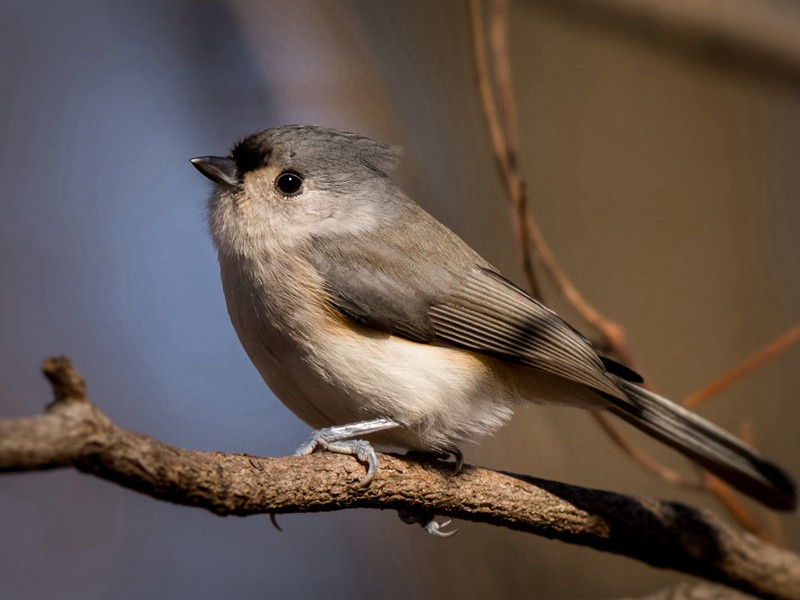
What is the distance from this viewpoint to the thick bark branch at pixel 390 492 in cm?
147

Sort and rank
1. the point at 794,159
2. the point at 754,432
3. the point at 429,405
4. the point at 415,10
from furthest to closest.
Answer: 1. the point at 794,159
2. the point at 415,10
3. the point at 754,432
4. the point at 429,405

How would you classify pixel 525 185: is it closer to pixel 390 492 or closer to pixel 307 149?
pixel 307 149

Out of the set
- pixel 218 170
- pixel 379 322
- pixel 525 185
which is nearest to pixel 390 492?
pixel 379 322

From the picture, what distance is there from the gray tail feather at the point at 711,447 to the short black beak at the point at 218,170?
1.38 metres

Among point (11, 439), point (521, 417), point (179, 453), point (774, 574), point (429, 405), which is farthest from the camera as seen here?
point (521, 417)

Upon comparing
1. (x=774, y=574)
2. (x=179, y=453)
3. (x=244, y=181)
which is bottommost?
(x=179, y=453)

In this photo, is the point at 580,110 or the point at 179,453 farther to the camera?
the point at 580,110

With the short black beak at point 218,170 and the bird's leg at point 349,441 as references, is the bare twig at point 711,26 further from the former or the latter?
the bird's leg at point 349,441

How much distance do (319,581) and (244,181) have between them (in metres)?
2.86

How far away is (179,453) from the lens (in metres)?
1.72

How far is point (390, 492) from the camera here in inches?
89.5

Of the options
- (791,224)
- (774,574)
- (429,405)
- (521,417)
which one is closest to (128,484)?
(429,405)

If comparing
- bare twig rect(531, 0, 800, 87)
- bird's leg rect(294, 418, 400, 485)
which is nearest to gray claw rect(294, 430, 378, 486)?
bird's leg rect(294, 418, 400, 485)

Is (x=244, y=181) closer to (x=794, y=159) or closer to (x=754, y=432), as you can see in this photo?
(x=754, y=432)
